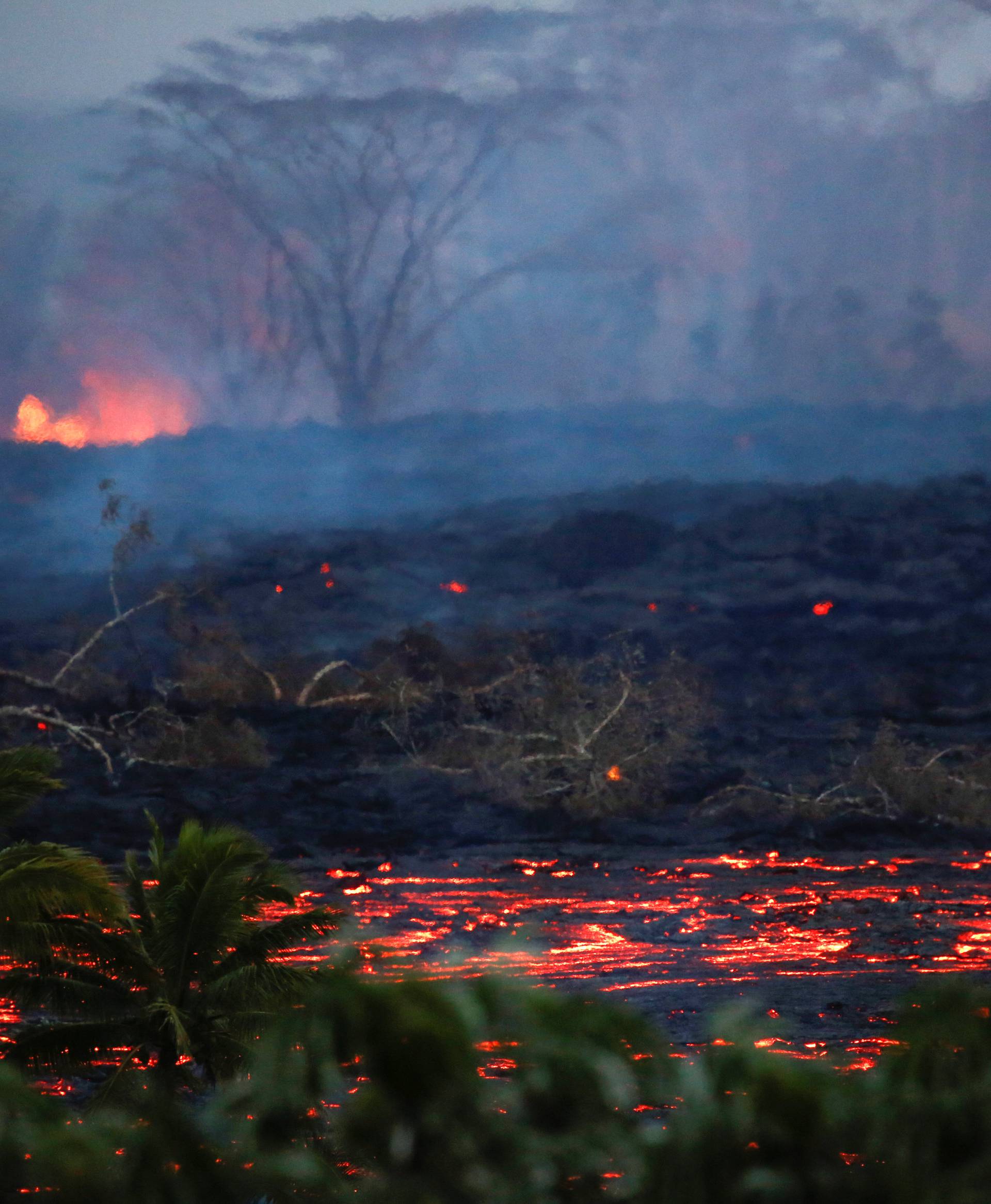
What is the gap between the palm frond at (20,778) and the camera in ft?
43.4

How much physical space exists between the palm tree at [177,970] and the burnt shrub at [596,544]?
2863 centimetres

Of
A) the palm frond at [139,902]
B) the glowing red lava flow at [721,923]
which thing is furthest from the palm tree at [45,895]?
the glowing red lava flow at [721,923]

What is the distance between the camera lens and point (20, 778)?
1323cm

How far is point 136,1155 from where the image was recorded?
2.82 m

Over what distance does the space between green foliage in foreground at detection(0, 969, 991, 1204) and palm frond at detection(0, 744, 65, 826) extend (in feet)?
36.3

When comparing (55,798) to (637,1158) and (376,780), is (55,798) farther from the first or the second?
(637,1158)

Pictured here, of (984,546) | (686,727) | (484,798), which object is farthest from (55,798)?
(984,546)

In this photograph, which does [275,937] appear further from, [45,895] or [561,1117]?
[561,1117]

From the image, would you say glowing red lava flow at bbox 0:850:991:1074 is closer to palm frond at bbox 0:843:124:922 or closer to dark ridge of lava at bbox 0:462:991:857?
dark ridge of lava at bbox 0:462:991:857

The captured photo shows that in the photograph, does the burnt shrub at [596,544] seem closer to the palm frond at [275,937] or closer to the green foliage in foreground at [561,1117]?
the palm frond at [275,937]

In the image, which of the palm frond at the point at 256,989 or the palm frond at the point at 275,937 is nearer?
the palm frond at the point at 256,989

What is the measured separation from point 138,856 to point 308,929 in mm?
23720

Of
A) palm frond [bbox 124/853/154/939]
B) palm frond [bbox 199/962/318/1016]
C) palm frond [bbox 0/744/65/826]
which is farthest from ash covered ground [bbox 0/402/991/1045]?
palm frond [bbox 199/962/318/1016]

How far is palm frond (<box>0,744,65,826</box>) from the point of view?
13227mm
